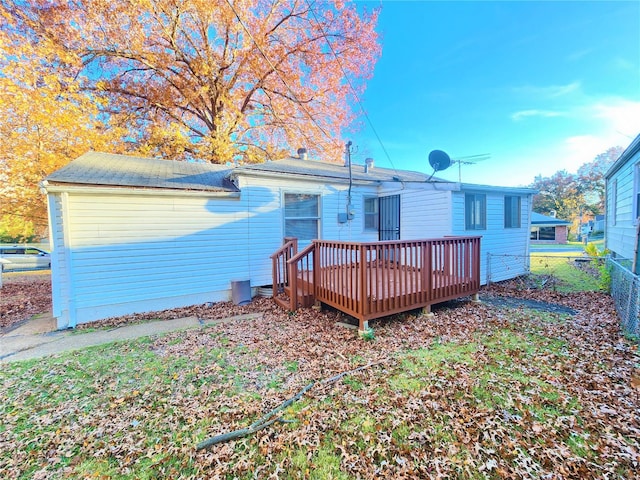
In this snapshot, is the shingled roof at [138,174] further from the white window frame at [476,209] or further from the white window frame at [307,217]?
the white window frame at [476,209]

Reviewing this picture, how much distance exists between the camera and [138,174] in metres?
6.06

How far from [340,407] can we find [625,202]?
9535mm

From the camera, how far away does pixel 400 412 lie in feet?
8.16

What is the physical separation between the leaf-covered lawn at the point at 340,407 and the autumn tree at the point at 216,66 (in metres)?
8.69

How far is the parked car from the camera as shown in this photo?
490 inches

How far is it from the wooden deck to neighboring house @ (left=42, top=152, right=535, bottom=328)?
4.31 ft

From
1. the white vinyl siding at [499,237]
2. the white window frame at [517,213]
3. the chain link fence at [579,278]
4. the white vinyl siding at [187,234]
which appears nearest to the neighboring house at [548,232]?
the chain link fence at [579,278]

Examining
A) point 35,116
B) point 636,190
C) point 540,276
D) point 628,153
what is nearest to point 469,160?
point 628,153

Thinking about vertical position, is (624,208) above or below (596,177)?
below

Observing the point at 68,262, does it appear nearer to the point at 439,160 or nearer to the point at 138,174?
the point at 138,174

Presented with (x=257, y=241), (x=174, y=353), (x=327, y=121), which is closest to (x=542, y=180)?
(x=327, y=121)

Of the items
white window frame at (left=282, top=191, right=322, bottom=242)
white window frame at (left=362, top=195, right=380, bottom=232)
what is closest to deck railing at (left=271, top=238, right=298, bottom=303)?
white window frame at (left=282, top=191, right=322, bottom=242)

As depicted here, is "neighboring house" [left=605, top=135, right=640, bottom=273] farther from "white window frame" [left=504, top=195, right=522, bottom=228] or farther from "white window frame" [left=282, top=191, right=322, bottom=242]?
"white window frame" [left=282, top=191, right=322, bottom=242]

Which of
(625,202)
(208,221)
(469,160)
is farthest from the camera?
(469,160)
